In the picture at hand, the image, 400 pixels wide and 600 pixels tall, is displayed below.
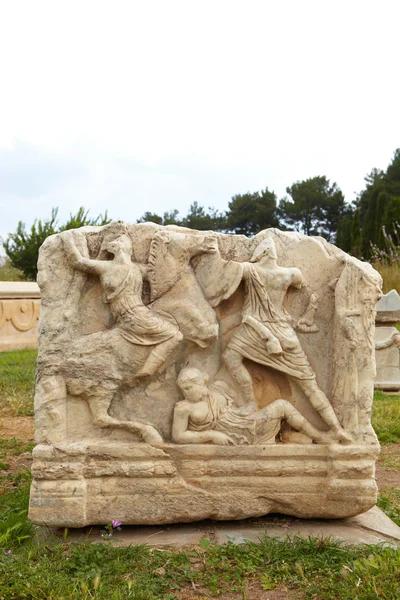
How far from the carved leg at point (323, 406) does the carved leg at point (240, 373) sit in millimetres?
281

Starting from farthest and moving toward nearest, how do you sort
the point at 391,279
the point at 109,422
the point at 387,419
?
the point at 391,279
the point at 387,419
the point at 109,422

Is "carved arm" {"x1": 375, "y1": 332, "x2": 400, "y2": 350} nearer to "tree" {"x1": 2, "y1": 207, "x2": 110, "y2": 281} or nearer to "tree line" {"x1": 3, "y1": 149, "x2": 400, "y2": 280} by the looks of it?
"tree" {"x1": 2, "y1": 207, "x2": 110, "y2": 281}

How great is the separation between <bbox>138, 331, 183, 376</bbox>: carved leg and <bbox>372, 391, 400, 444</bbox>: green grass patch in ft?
9.73

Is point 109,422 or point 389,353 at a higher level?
point 109,422

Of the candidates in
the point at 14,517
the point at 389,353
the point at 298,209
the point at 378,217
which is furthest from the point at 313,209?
the point at 14,517

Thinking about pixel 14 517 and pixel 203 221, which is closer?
pixel 14 517

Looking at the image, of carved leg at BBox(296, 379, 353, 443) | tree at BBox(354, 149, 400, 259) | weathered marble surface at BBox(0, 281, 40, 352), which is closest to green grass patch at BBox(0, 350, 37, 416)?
weathered marble surface at BBox(0, 281, 40, 352)

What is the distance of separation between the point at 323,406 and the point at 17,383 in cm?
495

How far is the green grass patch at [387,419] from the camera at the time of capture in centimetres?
554

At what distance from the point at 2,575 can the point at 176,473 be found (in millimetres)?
1019

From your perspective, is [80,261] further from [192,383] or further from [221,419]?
[221,419]

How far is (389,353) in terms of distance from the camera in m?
8.05

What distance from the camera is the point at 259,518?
3.56m

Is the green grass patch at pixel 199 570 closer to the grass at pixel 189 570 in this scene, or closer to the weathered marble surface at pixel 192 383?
the grass at pixel 189 570
